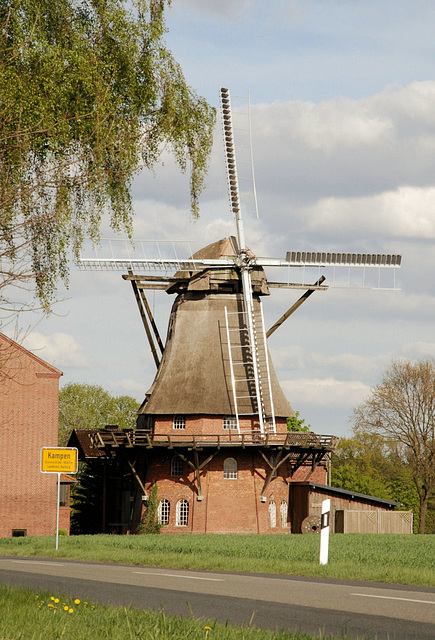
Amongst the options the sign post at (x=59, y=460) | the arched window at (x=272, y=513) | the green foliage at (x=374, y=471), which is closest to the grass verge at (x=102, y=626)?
the sign post at (x=59, y=460)

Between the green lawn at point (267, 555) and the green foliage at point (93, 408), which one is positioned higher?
the green foliage at point (93, 408)

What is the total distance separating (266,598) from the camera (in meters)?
12.3

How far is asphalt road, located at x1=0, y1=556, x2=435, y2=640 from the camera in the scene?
9.59 meters

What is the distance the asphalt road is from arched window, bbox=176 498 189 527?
2409 cm

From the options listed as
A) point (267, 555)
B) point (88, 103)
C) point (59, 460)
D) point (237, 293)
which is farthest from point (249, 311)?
point (88, 103)

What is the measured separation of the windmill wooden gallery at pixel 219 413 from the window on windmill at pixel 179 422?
0.05m

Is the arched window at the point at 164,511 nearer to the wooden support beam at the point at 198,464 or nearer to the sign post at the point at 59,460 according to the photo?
the wooden support beam at the point at 198,464

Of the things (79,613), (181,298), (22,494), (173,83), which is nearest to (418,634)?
(79,613)

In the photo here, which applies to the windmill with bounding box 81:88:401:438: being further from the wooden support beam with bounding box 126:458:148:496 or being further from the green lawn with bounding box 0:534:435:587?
the green lawn with bounding box 0:534:435:587

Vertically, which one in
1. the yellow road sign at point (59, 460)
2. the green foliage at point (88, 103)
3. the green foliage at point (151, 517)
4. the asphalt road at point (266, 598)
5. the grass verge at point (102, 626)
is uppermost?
the green foliage at point (88, 103)

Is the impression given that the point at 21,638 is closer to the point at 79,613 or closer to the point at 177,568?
the point at 79,613

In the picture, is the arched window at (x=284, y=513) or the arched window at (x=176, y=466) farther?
the arched window at (x=284, y=513)

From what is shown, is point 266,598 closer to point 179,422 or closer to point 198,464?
point 198,464

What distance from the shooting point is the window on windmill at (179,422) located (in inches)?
1658
